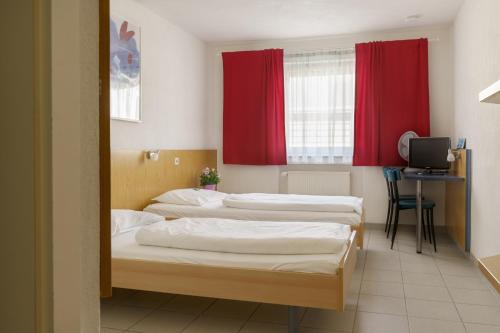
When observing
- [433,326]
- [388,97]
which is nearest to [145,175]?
[433,326]

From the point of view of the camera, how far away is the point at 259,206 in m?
4.55

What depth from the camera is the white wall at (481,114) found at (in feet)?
11.0

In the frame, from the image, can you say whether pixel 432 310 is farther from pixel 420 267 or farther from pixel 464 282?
pixel 420 267

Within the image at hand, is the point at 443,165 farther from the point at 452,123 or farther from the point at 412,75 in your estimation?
the point at 412,75

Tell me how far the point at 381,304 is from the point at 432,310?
343 mm

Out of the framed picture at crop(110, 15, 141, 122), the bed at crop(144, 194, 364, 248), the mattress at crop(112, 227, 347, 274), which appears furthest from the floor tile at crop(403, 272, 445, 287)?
the framed picture at crop(110, 15, 141, 122)

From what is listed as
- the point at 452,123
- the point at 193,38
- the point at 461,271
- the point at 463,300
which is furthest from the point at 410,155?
the point at 193,38

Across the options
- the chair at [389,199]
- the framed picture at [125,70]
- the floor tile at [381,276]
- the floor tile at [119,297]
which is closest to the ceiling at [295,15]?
the framed picture at [125,70]

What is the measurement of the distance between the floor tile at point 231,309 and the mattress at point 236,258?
45 centimetres

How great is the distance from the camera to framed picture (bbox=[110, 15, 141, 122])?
4.16m

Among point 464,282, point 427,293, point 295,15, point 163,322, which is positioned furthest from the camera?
point 295,15

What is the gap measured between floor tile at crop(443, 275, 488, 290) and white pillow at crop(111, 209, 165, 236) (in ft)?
8.64

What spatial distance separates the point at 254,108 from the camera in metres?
6.27

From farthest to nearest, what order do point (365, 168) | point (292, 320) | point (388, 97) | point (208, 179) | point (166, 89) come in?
1. point (365, 168)
2. point (208, 179)
3. point (388, 97)
4. point (166, 89)
5. point (292, 320)
